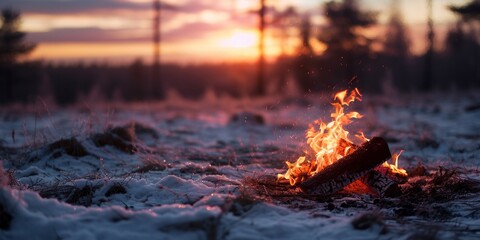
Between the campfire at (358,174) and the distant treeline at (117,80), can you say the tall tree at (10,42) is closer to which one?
the distant treeline at (117,80)

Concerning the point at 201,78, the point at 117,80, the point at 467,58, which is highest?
the point at 467,58

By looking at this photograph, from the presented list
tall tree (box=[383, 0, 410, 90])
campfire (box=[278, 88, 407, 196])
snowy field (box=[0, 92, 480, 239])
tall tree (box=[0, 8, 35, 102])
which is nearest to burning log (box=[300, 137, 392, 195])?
campfire (box=[278, 88, 407, 196])

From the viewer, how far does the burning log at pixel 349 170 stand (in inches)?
190

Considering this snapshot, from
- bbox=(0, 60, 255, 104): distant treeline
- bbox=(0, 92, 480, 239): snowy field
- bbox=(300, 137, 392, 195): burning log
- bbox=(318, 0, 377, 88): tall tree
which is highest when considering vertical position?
bbox=(318, 0, 377, 88): tall tree

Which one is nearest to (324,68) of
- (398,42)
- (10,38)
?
(10,38)

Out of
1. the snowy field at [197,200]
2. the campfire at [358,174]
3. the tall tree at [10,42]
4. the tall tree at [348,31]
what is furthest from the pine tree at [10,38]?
the campfire at [358,174]

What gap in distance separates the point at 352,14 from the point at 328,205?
29079mm

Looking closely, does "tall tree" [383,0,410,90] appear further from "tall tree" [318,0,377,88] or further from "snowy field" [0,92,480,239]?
"snowy field" [0,92,480,239]

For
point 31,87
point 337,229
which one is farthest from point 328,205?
point 31,87

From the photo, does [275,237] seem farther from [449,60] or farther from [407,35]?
[449,60]

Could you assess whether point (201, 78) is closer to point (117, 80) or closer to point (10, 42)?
point (117, 80)

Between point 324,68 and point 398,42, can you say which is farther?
point 398,42

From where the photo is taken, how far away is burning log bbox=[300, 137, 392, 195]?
482cm

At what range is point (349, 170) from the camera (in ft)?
16.1
